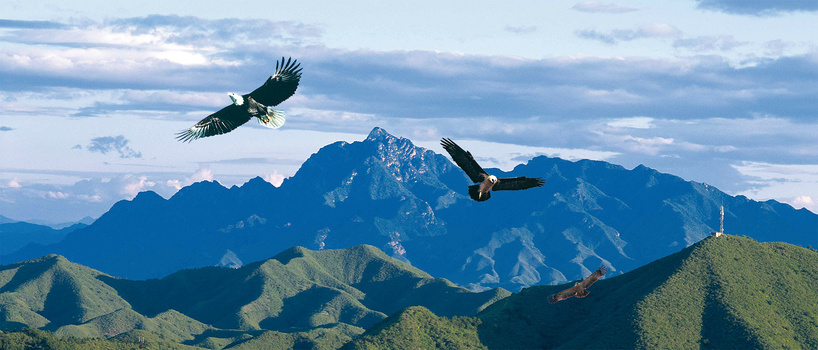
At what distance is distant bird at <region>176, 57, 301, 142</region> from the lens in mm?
45128

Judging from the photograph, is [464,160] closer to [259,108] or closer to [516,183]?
[516,183]

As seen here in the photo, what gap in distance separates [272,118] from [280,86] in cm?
191

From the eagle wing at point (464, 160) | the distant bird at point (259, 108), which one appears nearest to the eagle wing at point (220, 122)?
the distant bird at point (259, 108)

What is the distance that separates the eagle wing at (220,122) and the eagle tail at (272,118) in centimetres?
145

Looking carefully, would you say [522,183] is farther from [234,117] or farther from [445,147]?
[234,117]

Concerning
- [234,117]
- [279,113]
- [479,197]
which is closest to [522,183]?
[479,197]

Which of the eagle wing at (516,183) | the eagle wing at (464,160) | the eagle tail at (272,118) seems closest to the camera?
the eagle wing at (464,160)

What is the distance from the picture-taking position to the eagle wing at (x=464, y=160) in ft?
114

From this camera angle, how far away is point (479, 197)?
35844 mm

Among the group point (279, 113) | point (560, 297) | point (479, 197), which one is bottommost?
point (560, 297)

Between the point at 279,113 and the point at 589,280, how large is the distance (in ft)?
56.7

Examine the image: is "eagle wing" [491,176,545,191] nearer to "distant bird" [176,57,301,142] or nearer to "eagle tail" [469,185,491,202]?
"eagle tail" [469,185,491,202]

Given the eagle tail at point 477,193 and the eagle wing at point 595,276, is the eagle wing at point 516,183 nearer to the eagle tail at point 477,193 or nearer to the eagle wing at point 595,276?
the eagle tail at point 477,193

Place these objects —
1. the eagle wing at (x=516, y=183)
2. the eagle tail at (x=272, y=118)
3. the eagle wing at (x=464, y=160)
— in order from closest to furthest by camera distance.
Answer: the eagle wing at (x=464, y=160) < the eagle wing at (x=516, y=183) < the eagle tail at (x=272, y=118)
